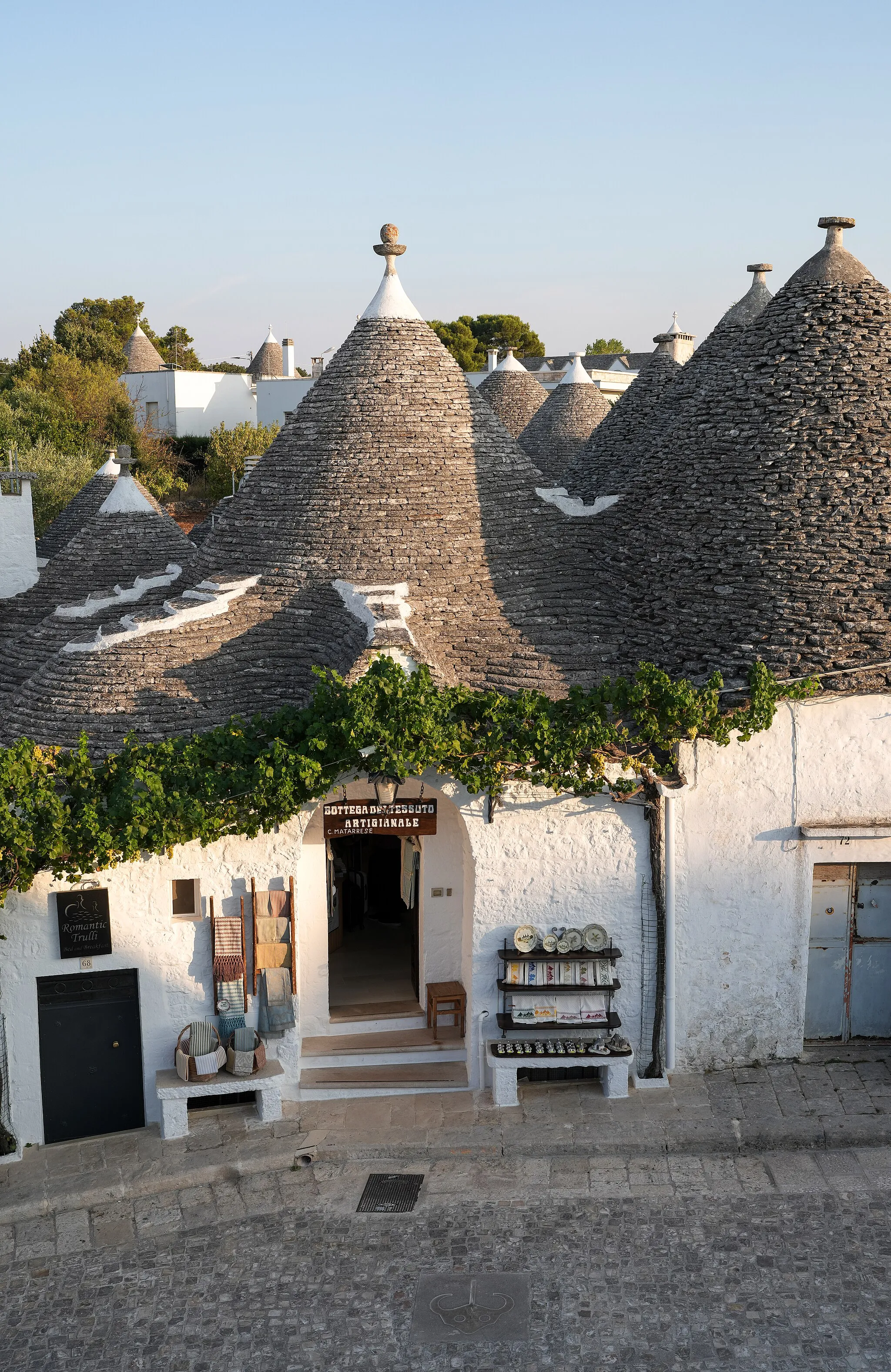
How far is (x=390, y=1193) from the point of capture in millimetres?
9969

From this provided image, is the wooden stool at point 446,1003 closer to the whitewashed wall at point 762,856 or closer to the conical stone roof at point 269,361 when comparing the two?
the whitewashed wall at point 762,856

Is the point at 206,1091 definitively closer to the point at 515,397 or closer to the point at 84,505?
the point at 84,505

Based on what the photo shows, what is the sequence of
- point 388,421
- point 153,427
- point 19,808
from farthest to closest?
Result: point 153,427 < point 388,421 < point 19,808

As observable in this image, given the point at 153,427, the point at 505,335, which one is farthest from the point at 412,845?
the point at 505,335

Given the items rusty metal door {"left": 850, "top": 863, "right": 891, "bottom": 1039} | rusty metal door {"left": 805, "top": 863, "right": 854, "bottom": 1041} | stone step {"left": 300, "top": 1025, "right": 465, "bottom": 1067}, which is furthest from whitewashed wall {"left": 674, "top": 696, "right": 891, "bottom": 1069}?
stone step {"left": 300, "top": 1025, "right": 465, "bottom": 1067}

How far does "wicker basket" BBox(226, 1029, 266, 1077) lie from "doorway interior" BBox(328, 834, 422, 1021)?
144 cm

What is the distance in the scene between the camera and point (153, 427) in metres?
52.8

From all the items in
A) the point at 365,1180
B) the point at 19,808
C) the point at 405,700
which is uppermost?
the point at 405,700

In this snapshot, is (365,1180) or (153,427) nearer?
(365,1180)

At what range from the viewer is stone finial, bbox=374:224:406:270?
14.1 metres

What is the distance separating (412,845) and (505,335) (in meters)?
55.6

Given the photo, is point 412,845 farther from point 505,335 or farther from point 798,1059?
point 505,335

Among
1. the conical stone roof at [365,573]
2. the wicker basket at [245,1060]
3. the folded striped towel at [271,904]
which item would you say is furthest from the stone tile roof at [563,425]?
the wicker basket at [245,1060]

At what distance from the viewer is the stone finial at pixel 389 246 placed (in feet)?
46.2
